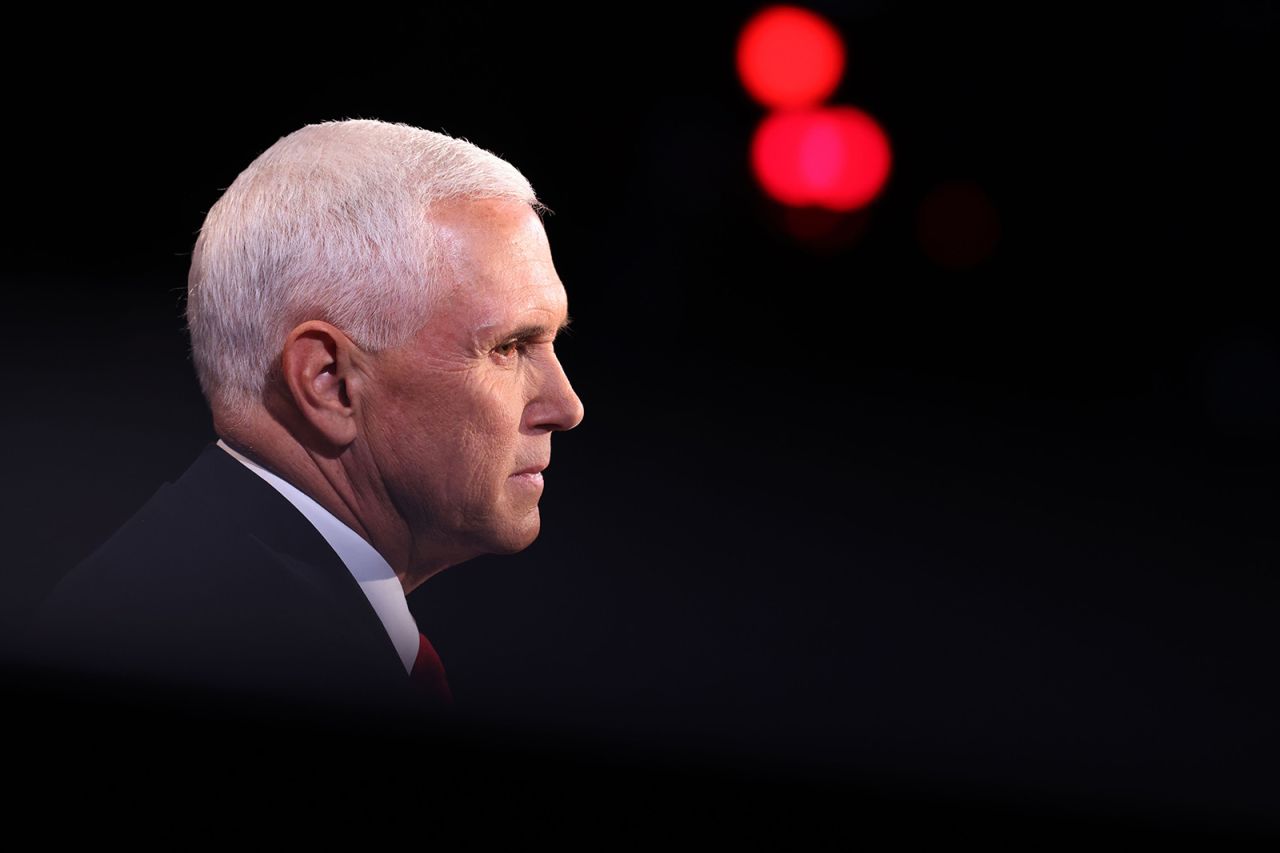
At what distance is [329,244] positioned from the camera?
1.62 m

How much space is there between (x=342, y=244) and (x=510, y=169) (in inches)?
9.0

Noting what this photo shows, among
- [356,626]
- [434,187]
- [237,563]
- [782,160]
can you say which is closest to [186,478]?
[237,563]

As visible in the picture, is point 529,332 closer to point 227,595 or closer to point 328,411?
point 328,411

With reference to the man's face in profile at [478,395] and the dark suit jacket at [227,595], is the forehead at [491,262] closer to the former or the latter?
the man's face in profile at [478,395]

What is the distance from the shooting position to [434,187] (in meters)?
1.64

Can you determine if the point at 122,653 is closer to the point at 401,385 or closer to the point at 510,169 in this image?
the point at 401,385

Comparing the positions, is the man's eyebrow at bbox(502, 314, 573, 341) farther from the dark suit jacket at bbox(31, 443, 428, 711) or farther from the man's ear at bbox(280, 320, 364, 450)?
the dark suit jacket at bbox(31, 443, 428, 711)

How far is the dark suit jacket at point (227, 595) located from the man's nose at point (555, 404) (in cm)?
30

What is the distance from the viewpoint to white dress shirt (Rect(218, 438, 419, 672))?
1677 mm

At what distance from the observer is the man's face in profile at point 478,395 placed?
1656mm

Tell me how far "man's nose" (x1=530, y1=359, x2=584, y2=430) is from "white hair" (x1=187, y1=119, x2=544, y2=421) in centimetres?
19

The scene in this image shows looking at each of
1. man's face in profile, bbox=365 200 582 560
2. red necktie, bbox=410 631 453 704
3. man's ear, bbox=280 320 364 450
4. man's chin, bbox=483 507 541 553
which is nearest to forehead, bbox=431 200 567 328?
man's face in profile, bbox=365 200 582 560

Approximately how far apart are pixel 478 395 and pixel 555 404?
0.11m

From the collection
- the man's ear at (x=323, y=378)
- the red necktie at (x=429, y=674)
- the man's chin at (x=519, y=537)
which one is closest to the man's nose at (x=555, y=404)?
the man's chin at (x=519, y=537)
